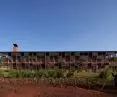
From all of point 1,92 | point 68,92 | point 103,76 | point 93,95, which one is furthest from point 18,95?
point 103,76

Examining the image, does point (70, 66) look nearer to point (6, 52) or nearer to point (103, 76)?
point (6, 52)

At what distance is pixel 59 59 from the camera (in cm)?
4272

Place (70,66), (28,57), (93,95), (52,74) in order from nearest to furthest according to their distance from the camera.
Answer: (93,95), (52,74), (70,66), (28,57)

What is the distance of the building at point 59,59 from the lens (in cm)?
4100

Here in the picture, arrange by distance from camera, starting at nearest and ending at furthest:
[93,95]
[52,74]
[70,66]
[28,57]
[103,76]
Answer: [93,95] → [103,76] → [52,74] → [70,66] → [28,57]

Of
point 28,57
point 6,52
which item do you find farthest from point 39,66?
point 6,52

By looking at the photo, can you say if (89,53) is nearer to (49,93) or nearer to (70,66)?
(70,66)

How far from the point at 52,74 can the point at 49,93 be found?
40.7ft

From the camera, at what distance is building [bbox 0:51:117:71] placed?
4100 centimetres

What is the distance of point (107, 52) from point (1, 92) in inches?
1340

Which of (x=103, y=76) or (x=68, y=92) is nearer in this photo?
(x=68, y=92)

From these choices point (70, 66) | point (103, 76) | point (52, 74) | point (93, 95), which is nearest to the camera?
point (93, 95)

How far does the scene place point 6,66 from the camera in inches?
1620

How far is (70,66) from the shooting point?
40.3 metres
